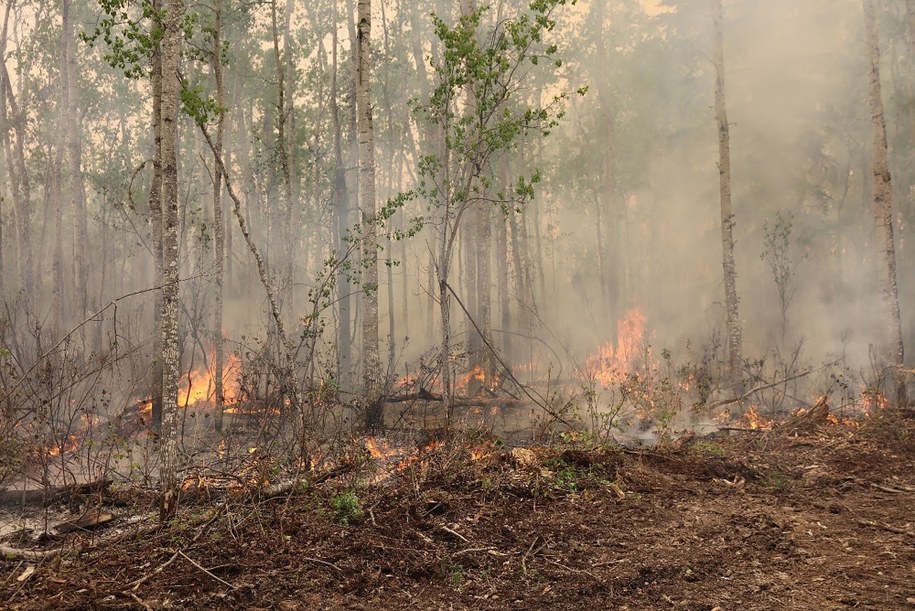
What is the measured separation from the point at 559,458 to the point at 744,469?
2.29m

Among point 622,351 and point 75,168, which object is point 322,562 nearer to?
point 75,168

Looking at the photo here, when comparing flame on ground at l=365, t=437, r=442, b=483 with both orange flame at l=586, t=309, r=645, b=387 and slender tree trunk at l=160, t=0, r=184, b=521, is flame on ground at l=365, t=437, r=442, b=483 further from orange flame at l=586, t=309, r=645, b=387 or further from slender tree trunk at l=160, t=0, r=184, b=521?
orange flame at l=586, t=309, r=645, b=387

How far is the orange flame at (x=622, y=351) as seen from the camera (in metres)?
18.2

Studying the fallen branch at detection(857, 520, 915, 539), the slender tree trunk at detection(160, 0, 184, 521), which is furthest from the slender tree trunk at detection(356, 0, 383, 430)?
the fallen branch at detection(857, 520, 915, 539)

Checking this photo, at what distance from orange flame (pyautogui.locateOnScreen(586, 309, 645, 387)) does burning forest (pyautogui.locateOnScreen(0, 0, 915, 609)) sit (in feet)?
0.85

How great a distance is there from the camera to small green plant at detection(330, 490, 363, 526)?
5812 mm

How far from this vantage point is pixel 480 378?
15.7 meters

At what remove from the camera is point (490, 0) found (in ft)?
86.0

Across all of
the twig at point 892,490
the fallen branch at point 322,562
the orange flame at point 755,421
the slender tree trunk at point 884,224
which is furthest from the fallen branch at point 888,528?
the slender tree trunk at point 884,224

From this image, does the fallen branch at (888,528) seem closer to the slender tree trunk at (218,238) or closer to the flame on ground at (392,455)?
the flame on ground at (392,455)

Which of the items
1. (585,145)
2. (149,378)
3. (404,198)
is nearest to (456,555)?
(404,198)

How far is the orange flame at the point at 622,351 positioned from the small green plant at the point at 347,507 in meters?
12.2

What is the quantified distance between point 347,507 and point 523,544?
1.63 meters

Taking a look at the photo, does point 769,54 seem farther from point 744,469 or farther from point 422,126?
point 744,469
